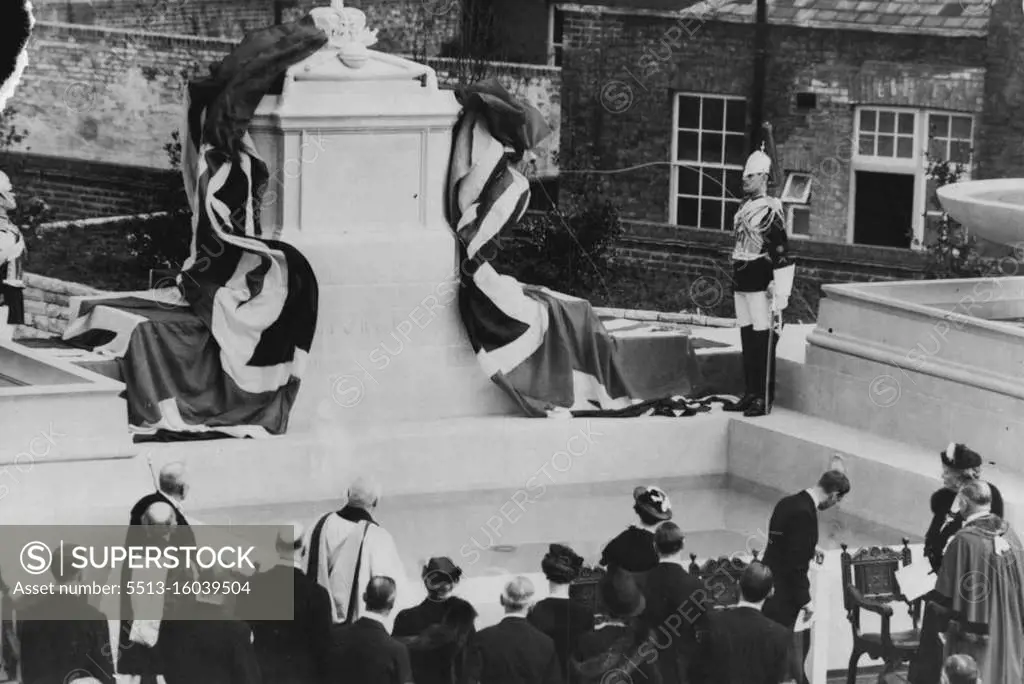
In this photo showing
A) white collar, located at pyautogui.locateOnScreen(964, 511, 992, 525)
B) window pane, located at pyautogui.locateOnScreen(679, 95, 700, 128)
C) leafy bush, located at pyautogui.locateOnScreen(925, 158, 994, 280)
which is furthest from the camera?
window pane, located at pyautogui.locateOnScreen(679, 95, 700, 128)

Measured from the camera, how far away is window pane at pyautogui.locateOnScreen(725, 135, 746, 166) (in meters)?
24.5

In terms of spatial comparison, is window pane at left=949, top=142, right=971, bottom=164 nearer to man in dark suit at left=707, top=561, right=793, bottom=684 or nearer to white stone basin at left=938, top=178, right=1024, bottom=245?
white stone basin at left=938, top=178, right=1024, bottom=245

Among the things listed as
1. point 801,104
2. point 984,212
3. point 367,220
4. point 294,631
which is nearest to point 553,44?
point 801,104

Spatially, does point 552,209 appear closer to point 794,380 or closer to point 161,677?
point 794,380

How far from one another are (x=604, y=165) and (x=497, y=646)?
47.1 ft

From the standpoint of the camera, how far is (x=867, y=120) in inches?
937

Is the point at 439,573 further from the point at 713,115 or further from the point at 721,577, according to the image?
the point at 713,115

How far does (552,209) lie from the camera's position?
24812 mm

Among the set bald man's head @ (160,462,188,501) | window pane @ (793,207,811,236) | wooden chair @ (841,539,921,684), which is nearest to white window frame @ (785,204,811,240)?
window pane @ (793,207,811,236)

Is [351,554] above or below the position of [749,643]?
above

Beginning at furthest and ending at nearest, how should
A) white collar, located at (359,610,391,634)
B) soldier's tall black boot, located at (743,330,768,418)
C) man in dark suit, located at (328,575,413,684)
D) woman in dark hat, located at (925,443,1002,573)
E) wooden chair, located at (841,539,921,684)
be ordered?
soldier's tall black boot, located at (743,330,768,418) → woman in dark hat, located at (925,443,1002,573) → wooden chair, located at (841,539,921,684) → white collar, located at (359,610,391,634) → man in dark suit, located at (328,575,413,684)

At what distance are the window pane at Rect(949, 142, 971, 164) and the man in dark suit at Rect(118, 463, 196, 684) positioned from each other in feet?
38.5

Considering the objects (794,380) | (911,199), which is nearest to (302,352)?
(794,380)

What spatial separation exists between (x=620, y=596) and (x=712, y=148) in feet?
43.0
